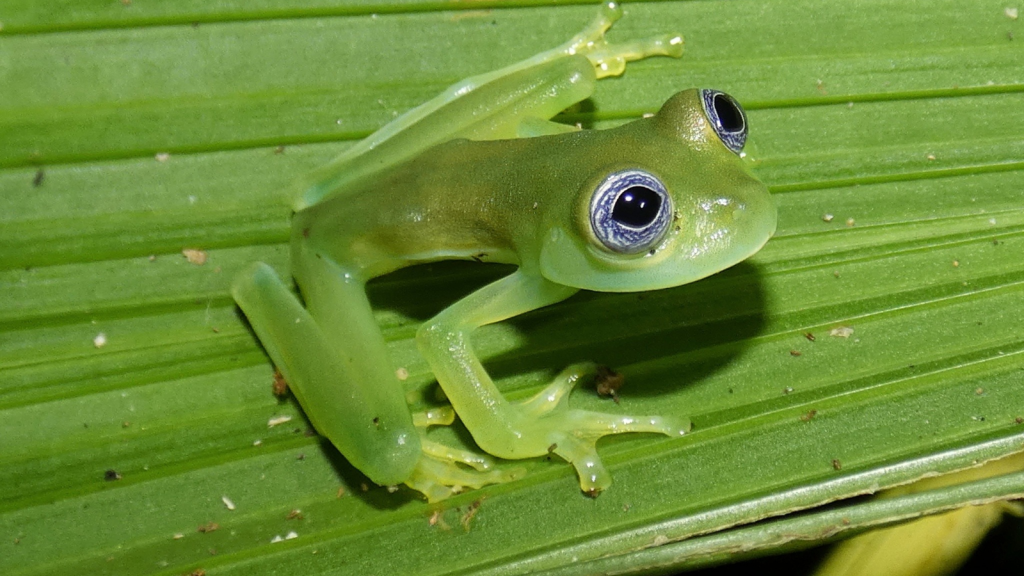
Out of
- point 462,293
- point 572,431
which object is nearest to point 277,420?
point 462,293

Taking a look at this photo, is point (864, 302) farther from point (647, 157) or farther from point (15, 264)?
point (15, 264)

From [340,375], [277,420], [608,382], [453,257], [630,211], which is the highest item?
[630,211]

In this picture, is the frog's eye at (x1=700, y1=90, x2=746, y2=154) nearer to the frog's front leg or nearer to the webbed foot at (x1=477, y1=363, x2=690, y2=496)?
the frog's front leg

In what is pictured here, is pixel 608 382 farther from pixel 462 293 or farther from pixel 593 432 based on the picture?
pixel 462 293

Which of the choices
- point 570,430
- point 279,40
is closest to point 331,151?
point 279,40

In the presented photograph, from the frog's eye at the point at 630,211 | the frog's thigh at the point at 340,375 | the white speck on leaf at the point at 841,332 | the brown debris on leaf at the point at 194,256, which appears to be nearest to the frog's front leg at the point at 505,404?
the frog's thigh at the point at 340,375

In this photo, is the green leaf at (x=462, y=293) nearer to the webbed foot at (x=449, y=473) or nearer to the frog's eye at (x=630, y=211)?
the webbed foot at (x=449, y=473)
